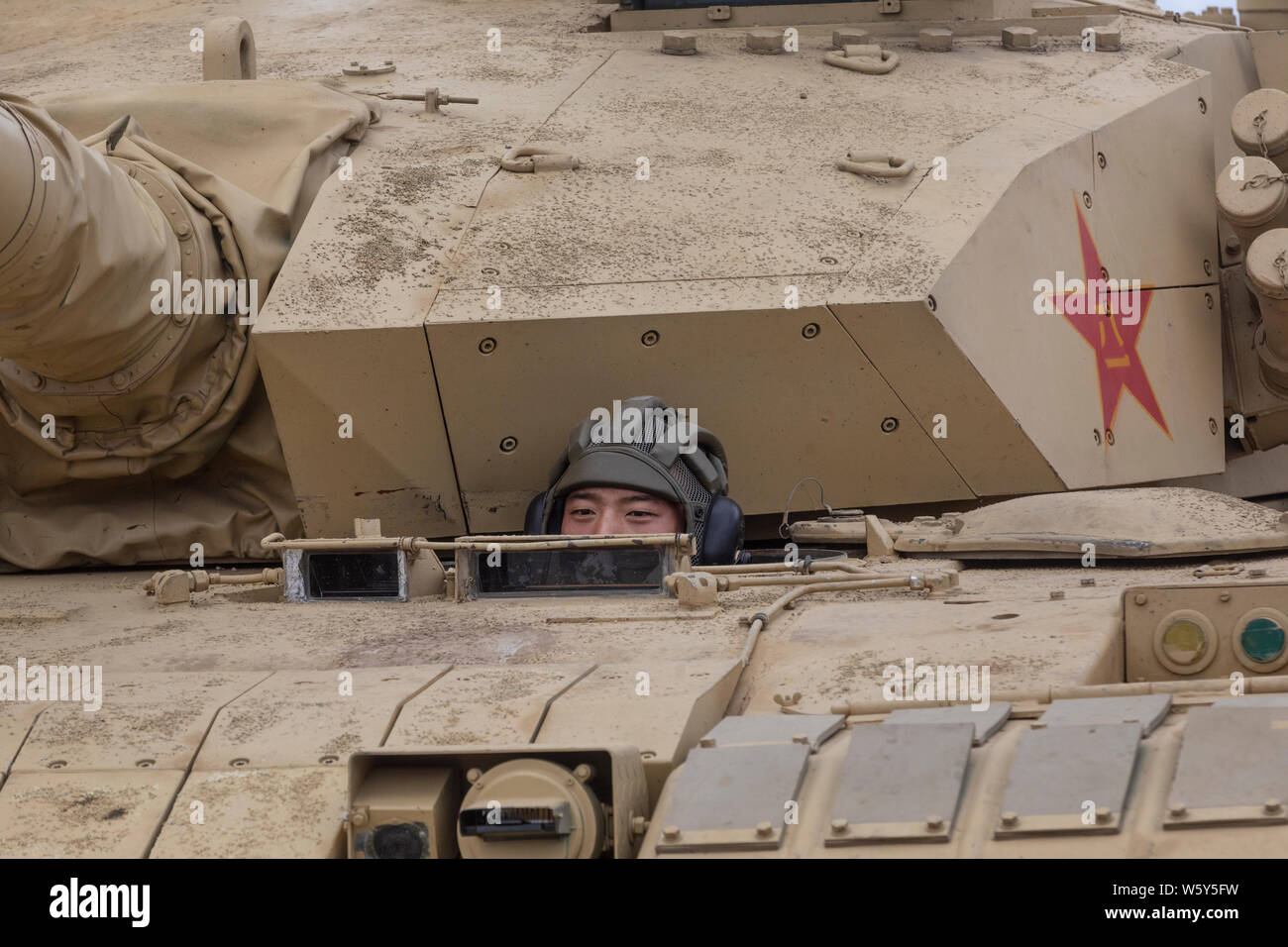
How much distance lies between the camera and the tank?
11.2ft

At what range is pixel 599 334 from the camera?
19.8ft

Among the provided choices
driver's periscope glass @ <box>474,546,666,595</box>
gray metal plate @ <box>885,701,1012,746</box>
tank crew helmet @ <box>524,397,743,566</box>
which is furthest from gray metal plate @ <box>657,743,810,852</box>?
tank crew helmet @ <box>524,397,743,566</box>

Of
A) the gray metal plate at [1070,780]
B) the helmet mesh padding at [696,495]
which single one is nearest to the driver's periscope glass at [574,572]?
the helmet mesh padding at [696,495]

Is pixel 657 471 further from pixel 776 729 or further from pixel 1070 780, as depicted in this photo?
pixel 1070 780

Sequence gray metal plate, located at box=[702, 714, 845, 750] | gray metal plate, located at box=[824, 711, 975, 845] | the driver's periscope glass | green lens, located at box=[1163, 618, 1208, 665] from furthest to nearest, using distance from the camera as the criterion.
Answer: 1. the driver's periscope glass
2. green lens, located at box=[1163, 618, 1208, 665]
3. gray metal plate, located at box=[702, 714, 845, 750]
4. gray metal plate, located at box=[824, 711, 975, 845]

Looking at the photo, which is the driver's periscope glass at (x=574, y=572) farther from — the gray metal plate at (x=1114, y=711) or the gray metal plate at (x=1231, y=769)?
the gray metal plate at (x=1231, y=769)

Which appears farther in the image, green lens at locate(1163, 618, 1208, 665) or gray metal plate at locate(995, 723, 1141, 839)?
green lens at locate(1163, 618, 1208, 665)

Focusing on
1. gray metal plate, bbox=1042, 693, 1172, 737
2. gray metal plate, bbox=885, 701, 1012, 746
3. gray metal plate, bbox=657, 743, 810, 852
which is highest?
gray metal plate, bbox=1042, 693, 1172, 737

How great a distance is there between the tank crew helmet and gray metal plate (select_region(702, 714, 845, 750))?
2028 millimetres

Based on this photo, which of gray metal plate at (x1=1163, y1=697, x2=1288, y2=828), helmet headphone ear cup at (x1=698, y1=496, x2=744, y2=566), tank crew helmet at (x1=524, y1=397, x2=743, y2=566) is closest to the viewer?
gray metal plate at (x1=1163, y1=697, x2=1288, y2=828)

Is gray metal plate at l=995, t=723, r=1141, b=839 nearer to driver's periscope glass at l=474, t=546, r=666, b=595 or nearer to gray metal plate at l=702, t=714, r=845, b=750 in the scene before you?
gray metal plate at l=702, t=714, r=845, b=750

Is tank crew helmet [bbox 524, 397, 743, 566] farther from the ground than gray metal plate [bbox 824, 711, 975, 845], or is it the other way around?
tank crew helmet [bbox 524, 397, 743, 566]

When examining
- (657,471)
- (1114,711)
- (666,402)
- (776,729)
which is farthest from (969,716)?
(666,402)

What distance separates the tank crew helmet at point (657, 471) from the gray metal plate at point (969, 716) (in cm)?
218
